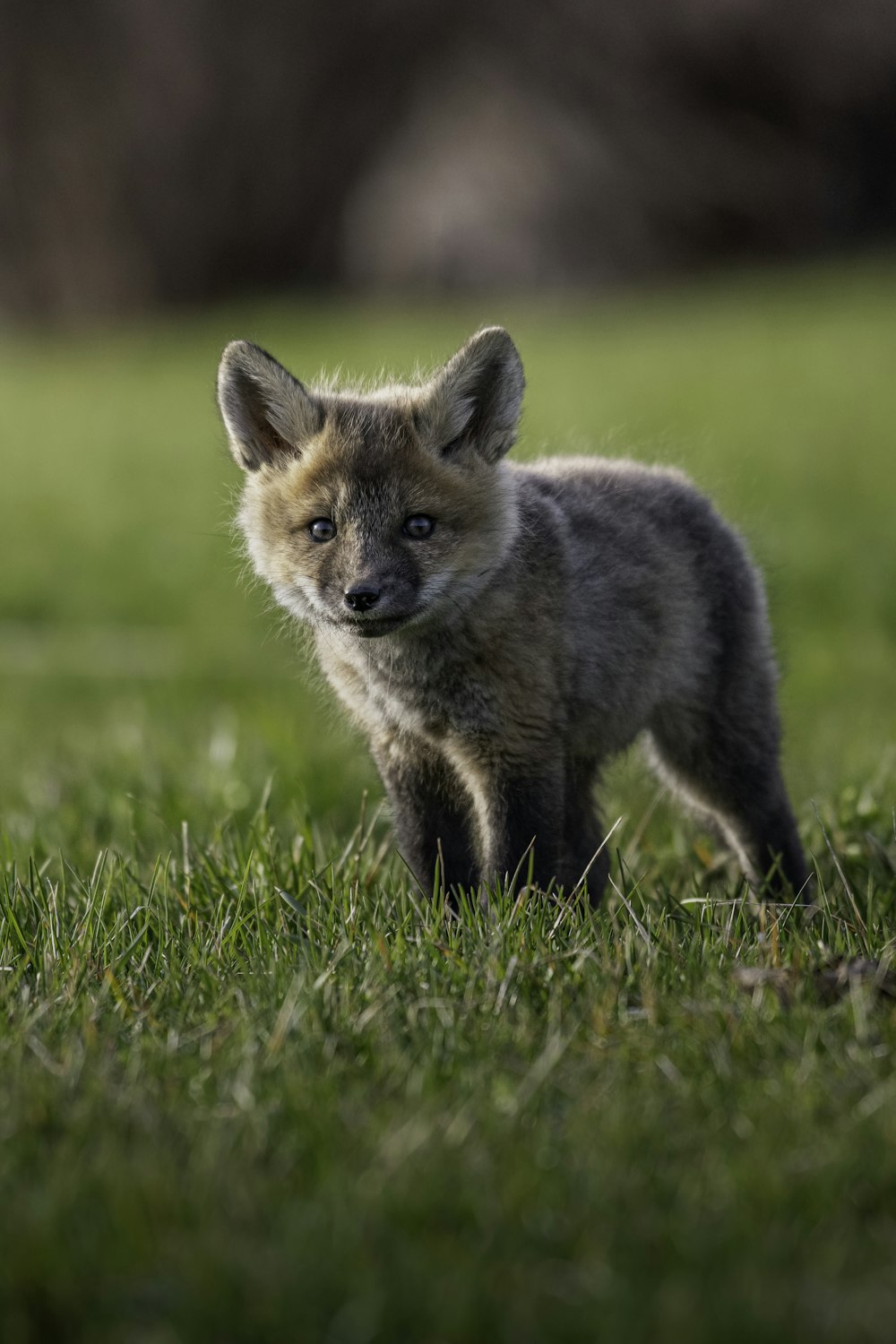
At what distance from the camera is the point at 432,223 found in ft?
103

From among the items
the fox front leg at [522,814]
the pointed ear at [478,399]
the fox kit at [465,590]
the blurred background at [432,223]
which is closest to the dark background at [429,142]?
the blurred background at [432,223]

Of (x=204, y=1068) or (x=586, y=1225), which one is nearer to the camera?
(x=586, y=1225)

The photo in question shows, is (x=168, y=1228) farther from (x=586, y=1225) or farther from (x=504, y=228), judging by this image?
(x=504, y=228)

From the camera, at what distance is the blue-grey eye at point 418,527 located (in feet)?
14.6

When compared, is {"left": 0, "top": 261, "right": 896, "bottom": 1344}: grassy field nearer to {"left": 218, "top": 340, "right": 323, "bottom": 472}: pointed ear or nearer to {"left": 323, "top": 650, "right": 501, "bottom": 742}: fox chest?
{"left": 323, "top": 650, "right": 501, "bottom": 742}: fox chest

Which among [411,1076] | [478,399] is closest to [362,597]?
[478,399]

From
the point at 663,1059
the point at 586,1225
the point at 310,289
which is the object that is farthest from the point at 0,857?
the point at 310,289

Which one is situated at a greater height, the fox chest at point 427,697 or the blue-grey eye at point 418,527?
the blue-grey eye at point 418,527

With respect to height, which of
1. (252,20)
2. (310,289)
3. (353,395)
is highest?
(252,20)

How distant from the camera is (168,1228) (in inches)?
101

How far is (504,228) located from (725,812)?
27159 millimetres

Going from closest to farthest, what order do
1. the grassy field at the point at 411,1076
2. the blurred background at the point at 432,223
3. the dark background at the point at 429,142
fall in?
the grassy field at the point at 411,1076 → the blurred background at the point at 432,223 → the dark background at the point at 429,142

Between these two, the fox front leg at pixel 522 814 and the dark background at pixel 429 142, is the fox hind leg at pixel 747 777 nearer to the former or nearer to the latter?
the fox front leg at pixel 522 814

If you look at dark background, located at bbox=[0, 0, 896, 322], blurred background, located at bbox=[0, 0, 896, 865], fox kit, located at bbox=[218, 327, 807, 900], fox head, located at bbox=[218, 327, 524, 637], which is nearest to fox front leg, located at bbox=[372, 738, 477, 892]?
fox kit, located at bbox=[218, 327, 807, 900]
